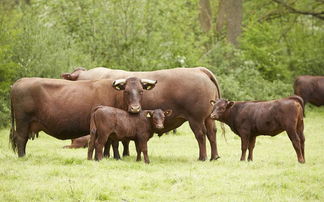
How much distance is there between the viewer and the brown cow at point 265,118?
1383cm

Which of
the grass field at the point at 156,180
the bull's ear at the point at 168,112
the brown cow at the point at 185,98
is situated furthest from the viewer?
the brown cow at the point at 185,98

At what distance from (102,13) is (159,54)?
3044 mm

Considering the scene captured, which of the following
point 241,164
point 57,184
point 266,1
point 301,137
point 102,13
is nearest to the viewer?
point 57,184

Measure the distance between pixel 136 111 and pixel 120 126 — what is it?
521 mm

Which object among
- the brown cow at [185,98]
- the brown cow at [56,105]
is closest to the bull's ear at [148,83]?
the brown cow at [56,105]

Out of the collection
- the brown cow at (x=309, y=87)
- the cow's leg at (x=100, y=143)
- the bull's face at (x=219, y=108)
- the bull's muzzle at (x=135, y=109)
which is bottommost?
the brown cow at (x=309, y=87)

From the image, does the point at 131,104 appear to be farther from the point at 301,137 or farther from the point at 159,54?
the point at 159,54

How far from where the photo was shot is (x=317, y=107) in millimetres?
32938

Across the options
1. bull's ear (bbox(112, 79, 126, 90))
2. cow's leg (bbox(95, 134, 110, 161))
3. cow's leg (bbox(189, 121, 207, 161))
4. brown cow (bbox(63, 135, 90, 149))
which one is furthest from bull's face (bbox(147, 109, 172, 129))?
brown cow (bbox(63, 135, 90, 149))

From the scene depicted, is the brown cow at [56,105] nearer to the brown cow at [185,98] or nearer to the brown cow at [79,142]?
the brown cow at [185,98]

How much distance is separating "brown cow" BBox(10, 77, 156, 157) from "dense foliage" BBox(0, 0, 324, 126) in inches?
309

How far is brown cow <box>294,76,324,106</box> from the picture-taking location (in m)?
30.6

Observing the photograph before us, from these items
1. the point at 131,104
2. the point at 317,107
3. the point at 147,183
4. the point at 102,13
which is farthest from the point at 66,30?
the point at 147,183

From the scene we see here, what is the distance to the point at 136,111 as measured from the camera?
13.4 meters
